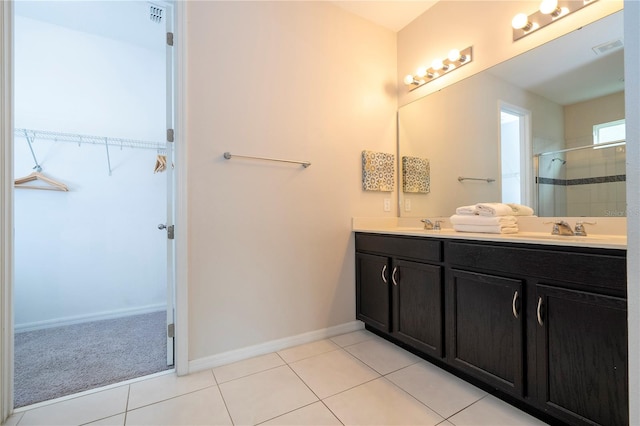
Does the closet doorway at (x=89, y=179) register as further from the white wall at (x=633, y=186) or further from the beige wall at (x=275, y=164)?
the white wall at (x=633, y=186)

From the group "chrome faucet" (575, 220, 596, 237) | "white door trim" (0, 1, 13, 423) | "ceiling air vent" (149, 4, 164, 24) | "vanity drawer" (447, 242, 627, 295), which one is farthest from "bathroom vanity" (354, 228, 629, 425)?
"ceiling air vent" (149, 4, 164, 24)

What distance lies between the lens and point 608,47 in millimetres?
1445

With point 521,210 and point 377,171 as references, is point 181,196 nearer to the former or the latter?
point 377,171

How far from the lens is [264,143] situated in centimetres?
196

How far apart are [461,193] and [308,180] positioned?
45.5 inches

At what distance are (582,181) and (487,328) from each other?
946 millimetres

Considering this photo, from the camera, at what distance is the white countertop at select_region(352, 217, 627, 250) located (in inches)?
44.0

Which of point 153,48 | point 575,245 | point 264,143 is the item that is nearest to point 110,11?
point 153,48

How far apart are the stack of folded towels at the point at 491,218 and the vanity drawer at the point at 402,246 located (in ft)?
0.83

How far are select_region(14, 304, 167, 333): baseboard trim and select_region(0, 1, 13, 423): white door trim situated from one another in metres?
1.30

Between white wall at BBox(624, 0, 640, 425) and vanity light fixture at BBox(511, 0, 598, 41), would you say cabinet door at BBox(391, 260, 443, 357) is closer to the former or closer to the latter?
white wall at BBox(624, 0, 640, 425)

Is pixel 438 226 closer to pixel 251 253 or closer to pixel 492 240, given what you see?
pixel 492 240

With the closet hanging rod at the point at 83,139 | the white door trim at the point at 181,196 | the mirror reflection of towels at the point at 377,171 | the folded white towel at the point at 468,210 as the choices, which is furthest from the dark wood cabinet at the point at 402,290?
the closet hanging rod at the point at 83,139

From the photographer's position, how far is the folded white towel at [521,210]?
1717 millimetres
